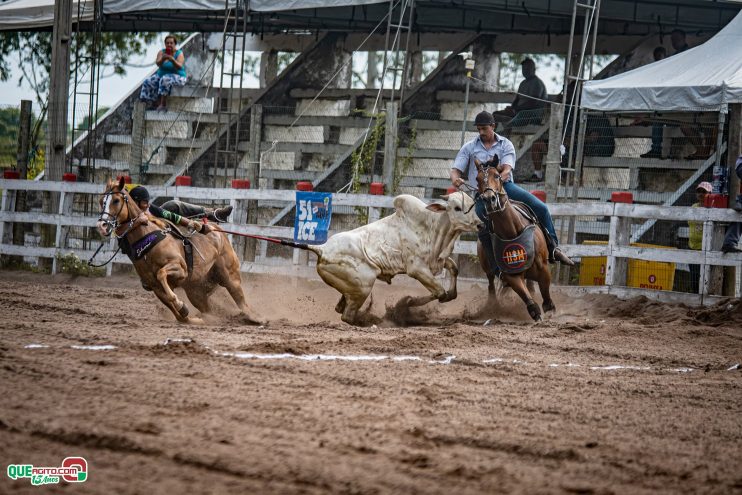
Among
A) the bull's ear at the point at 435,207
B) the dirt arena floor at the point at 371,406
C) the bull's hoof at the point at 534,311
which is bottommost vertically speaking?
the dirt arena floor at the point at 371,406

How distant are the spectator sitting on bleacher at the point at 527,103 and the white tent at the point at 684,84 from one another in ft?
9.09

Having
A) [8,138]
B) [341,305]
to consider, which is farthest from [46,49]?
[341,305]

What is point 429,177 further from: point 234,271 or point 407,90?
point 234,271

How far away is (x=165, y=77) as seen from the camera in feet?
76.1

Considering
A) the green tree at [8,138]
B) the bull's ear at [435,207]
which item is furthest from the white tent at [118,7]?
the bull's ear at [435,207]

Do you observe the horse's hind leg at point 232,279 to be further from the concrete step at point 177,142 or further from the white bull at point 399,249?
the concrete step at point 177,142

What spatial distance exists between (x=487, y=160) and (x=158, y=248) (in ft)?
12.8

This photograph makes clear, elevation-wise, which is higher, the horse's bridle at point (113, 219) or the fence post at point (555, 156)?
the fence post at point (555, 156)

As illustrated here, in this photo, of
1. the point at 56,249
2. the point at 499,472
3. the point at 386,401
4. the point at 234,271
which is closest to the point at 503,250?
the point at 234,271

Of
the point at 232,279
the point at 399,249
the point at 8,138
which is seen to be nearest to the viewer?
the point at 399,249

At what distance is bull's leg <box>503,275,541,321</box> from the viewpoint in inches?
446

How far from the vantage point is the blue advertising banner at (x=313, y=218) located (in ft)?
49.4

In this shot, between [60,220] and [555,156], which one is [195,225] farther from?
[60,220]

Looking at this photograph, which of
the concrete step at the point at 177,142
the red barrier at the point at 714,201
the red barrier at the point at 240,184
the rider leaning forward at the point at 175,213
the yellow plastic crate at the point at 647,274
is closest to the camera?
the rider leaning forward at the point at 175,213
